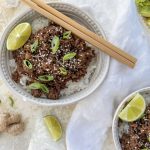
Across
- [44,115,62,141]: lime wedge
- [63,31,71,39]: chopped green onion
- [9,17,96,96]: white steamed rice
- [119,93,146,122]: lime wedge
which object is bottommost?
[44,115,62,141]: lime wedge

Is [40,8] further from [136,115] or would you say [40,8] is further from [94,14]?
[136,115]

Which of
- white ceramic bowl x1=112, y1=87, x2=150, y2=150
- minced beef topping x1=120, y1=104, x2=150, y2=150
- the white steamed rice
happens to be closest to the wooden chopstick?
the white steamed rice

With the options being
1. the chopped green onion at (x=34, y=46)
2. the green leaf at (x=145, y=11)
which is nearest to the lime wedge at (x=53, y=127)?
the chopped green onion at (x=34, y=46)

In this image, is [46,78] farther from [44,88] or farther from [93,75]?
[93,75]

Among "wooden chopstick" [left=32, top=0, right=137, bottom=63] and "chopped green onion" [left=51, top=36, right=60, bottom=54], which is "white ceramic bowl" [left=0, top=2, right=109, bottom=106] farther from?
"chopped green onion" [left=51, top=36, right=60, bottom=54]

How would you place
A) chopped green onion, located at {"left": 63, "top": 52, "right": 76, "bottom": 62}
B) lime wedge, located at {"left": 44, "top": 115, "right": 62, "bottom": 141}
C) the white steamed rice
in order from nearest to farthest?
1. chopped green onion, located at {"left": 63, "top": 52, "right": 76, "bottom": 62}
2. the white steamed rice
3. lime wedge, located at {"left": 44, "top": 115, "right": 62, "bottom": 141}

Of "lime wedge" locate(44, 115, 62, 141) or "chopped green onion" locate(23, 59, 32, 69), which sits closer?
"chopped green onion" locate(23, 59, 32, 69)

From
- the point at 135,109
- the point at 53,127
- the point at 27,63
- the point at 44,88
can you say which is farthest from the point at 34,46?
the point at 135,109
